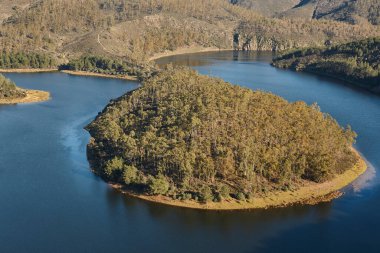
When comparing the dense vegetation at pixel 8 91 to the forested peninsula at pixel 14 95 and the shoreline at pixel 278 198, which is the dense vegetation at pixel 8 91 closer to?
the forested peninsula at pixel 14 95

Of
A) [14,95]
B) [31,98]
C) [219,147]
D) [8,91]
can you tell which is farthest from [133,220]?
[8,91]

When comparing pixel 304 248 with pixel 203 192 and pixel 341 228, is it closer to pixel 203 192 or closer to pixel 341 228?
pixel 341 228

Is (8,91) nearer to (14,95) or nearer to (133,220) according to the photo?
(14,95)

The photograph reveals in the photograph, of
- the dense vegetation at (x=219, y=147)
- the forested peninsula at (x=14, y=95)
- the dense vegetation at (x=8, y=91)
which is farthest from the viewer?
the dense vegetation at (x=8, y=91)

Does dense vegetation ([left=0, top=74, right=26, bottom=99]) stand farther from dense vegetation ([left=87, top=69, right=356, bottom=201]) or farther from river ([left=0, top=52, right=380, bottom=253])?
dense vegetation ([left=87, top=69, right=356, bottom=201])

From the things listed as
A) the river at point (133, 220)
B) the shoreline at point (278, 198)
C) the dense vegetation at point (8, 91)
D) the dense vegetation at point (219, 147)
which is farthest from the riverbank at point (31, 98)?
the shoreline at point (278, 198)

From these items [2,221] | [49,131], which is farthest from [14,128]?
[2,221]

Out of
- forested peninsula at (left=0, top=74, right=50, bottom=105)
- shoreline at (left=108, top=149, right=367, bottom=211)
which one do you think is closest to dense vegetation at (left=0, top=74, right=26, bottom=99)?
forested peninsula at (left=0, top=74, right=50, bottom=105)
